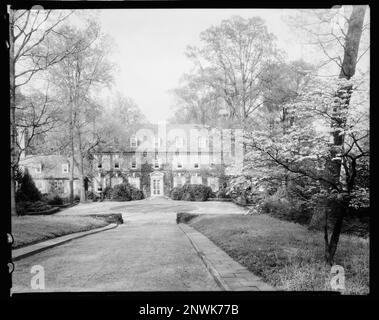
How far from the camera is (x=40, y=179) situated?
14.8 feet

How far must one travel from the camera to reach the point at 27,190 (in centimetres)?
423

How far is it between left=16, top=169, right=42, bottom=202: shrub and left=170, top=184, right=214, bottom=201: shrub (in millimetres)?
1931

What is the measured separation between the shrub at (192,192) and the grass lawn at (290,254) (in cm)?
96

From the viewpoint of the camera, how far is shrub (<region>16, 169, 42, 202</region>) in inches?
154

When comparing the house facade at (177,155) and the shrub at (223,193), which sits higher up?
the house facade at (177,155)

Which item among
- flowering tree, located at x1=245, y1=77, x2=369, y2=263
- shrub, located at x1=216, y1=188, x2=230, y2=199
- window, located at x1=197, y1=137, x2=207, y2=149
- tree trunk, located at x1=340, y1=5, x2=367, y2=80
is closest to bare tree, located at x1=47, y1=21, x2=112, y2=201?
window, located at x1=197, y1=137, x2=207, y2=149

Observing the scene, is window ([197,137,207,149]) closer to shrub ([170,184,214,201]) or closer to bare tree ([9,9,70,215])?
shrub ([170,184,214,201])

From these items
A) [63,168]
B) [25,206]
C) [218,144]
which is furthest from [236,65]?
[25,206]

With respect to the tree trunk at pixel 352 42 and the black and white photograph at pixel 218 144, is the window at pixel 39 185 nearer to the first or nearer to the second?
the black and white photograph at pixel 218 144

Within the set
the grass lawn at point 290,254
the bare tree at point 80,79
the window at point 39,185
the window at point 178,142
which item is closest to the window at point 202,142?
→ the window at point 178,142

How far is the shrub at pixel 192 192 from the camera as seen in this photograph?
473cm

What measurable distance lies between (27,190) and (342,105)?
429cm

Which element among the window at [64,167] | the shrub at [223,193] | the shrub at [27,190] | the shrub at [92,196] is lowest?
the shrub at [92,196]
